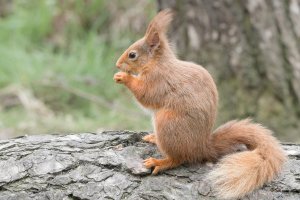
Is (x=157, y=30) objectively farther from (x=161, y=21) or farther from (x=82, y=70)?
(x=82, y=70)

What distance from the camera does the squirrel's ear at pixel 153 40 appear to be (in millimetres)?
2408

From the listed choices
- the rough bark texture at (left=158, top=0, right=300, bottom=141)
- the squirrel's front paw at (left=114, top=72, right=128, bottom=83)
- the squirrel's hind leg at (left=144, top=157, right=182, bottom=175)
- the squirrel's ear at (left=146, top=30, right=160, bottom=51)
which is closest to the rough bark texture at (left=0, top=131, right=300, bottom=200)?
the squirrel's hind leg at (left=144, top=157, right=182, bottom=175)

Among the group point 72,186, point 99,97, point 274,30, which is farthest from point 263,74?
point 72,186

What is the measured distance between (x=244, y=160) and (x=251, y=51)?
1.83 metres

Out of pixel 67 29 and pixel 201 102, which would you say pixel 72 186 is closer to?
pixel 201 102

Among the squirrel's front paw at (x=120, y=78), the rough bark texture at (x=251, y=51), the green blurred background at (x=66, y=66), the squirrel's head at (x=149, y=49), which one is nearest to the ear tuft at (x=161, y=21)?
the squirrel's head at (x=149, y=49)

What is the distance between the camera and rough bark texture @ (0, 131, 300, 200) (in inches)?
88.1

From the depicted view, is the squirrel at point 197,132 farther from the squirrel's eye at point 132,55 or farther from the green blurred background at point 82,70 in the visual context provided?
the green blurred background at point 82,70

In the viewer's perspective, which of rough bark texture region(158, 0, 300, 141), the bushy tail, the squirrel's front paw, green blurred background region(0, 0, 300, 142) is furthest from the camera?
green blurred background region(0, 0, 300, 142)

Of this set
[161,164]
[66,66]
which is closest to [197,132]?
[161,164]

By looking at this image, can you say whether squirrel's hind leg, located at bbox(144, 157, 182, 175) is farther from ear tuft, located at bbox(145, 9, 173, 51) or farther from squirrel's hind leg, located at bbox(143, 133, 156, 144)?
ear tuft, located at bbox(145, 9, 173, 51)

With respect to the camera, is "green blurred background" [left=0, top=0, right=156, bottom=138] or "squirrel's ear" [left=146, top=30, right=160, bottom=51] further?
"green blurred background" [left=0, top=0, right=156, bottom=138]

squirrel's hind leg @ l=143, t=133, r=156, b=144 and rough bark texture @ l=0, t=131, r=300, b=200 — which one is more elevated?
squirrel's hind leg @ l=143, t=133, r=156, b=144

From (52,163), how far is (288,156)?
2.62 feet
